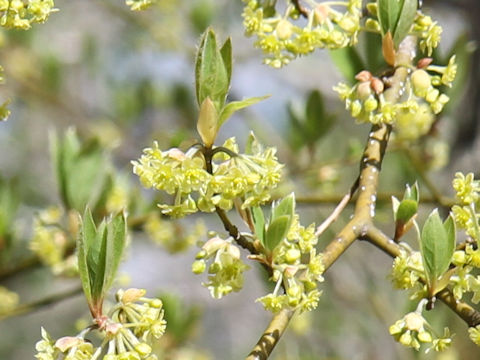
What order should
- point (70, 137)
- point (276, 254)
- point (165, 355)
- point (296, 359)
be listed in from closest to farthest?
point (276, 254), point (70, 137), point (165, 355), point (296, 359)

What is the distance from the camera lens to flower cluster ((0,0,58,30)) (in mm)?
725

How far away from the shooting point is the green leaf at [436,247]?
72 centimetres

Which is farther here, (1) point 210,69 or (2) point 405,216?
(2) point 405,216

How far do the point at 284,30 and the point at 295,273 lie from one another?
0.92ft

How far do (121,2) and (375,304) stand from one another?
133 cm

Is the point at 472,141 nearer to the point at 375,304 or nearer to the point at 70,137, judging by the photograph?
the point at 375,304

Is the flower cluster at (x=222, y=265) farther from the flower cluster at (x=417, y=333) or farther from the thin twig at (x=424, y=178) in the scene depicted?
the thin twig at (x=424, y=178)

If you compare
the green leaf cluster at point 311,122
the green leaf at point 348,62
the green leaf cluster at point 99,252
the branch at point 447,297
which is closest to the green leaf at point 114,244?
the green leaf cluster at point 99,252

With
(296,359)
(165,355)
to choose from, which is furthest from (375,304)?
(165,355)

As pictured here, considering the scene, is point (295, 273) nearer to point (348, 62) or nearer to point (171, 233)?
point (348, 62)

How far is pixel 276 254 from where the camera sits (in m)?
0.75

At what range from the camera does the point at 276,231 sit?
726 millimetres

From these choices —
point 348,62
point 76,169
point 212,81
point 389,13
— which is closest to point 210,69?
point 212,81

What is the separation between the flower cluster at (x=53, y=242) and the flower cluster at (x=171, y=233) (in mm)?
149
